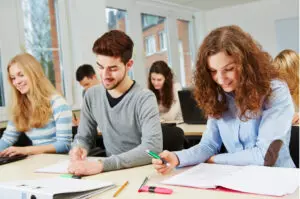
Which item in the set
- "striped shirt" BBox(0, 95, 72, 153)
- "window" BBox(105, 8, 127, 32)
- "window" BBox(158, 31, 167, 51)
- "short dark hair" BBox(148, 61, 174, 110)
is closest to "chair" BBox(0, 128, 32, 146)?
"striped shirt" BBox(0, 95, 72, 153)

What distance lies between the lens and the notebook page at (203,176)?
1146mm

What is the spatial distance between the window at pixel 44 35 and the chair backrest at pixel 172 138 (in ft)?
7.96

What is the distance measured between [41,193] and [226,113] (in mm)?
843

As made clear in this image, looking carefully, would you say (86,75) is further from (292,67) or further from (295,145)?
(295,145)

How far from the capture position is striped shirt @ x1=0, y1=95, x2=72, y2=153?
2141mm

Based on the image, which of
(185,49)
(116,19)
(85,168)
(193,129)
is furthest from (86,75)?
(185,49)

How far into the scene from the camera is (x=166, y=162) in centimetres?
135

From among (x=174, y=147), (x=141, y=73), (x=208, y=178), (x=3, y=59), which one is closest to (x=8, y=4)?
(x=3, y=59)

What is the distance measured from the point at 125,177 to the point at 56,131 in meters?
0.98

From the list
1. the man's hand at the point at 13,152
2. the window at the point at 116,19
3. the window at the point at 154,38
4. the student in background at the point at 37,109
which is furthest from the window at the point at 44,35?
the man's hand at the point at 13,152

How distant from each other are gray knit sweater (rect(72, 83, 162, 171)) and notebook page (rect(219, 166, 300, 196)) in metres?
0.47

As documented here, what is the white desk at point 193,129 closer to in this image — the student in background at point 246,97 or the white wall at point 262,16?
the student in background at point 246,97

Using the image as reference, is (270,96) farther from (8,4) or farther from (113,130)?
(8,4)

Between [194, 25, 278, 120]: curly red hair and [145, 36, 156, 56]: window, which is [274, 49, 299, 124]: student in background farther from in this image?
[145, 36, 156, 56]: window
